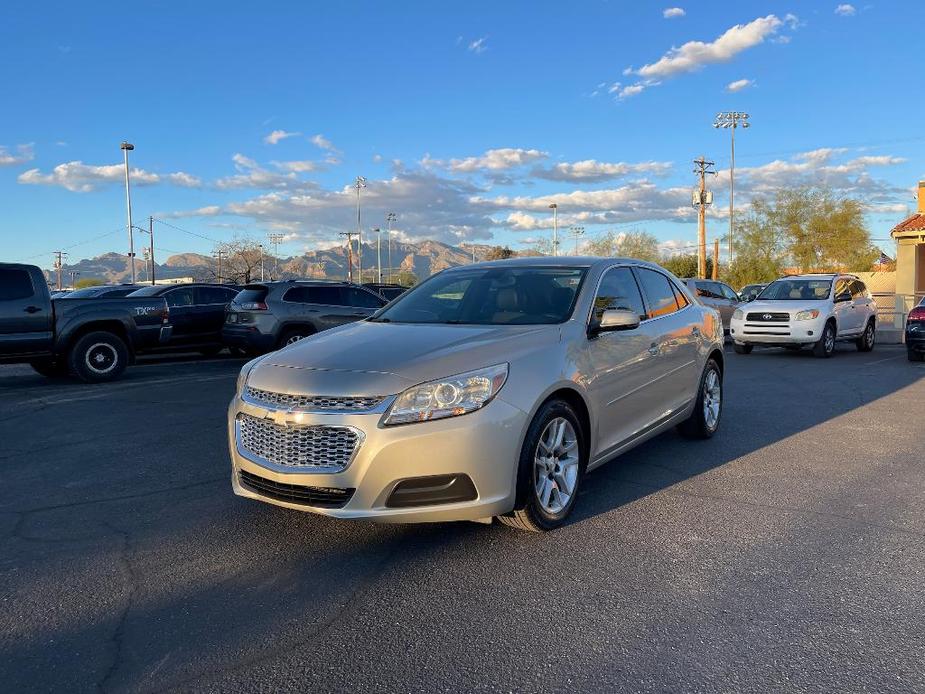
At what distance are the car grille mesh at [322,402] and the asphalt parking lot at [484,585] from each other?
0.85 m

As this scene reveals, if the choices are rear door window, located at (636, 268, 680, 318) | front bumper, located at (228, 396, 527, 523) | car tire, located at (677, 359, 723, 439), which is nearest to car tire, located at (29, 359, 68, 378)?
front bumper, located at (228, 396, 527, 523)

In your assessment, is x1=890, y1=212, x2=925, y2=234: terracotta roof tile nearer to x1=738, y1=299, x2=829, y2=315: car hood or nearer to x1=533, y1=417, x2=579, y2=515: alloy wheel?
x1=738, y1=299, x2=829, y2=315: car hood

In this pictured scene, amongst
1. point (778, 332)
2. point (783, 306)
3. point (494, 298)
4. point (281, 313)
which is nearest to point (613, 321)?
point (494, 298)

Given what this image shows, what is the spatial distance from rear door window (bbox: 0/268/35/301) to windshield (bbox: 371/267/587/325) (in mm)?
7819

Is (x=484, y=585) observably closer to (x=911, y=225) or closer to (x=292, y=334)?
(x=292, y=334)

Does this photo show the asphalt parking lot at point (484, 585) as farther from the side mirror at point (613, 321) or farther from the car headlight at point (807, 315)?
the car headlight at point (807, 315)

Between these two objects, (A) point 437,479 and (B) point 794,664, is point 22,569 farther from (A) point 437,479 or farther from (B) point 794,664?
(B) point 794,664

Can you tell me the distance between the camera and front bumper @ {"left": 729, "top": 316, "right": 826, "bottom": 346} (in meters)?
14.0

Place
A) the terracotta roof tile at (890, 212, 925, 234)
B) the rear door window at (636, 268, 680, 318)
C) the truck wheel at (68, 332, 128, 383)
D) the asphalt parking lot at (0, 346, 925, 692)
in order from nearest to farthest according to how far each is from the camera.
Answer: the asphalt parking lot at (0, 346, 925, 692), the rear door window at (636, 268, 680, 318), the truck wheel at (68, 332, 128, 383), the terracotta roof tile at (890, 212, 925, 234)

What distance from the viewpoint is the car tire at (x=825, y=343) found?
46.3 ft

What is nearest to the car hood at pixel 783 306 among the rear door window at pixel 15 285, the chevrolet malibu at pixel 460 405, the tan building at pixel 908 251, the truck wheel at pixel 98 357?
the chevrolet malibu at pixel 460 405

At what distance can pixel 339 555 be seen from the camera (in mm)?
3984

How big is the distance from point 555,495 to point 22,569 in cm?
300

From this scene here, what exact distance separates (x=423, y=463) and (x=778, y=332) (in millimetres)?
12523
